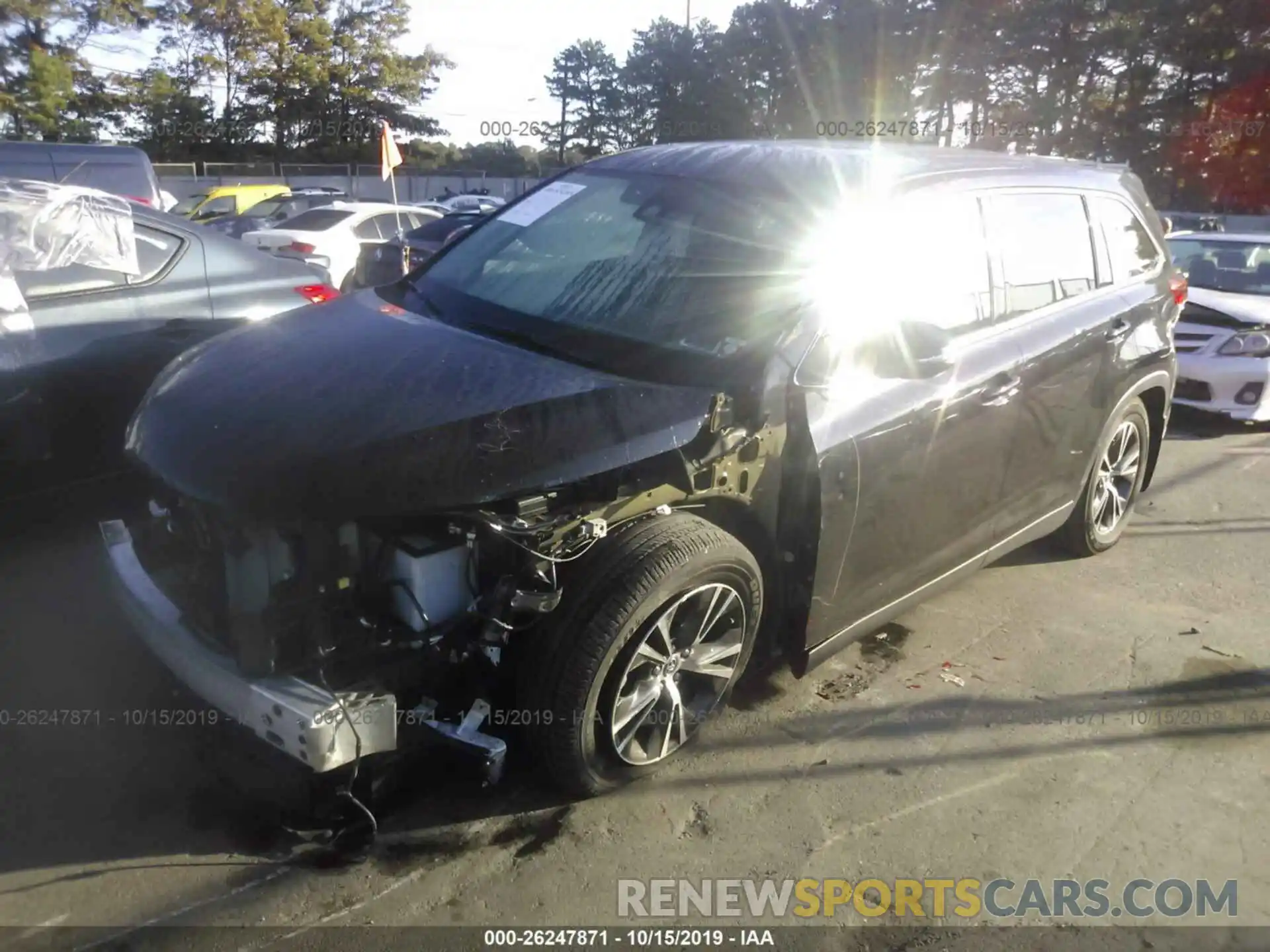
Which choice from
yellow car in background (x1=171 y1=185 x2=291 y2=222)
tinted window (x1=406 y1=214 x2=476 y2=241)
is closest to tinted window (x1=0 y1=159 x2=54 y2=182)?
tinted window (x1=406 y1=214 x2=476 y2=241)

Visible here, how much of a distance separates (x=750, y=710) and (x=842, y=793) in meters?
0.52

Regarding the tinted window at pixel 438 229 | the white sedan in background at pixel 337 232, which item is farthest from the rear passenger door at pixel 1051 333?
the white sedan in background at pixel 337 232

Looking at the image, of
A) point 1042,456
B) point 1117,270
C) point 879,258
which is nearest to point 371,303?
point 879,258

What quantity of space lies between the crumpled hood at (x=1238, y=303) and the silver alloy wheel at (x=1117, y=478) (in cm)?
319

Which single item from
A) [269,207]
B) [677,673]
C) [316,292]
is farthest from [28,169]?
[677,673]

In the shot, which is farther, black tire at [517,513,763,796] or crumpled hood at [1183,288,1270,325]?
crumpled hood at [1183,288,1270,325]

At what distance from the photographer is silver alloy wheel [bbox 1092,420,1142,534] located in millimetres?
5062

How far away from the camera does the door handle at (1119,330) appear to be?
15.0ft

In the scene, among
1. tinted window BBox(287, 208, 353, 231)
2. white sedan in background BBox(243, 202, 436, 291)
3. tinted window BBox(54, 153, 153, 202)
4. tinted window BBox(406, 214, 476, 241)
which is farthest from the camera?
tinted window BBox(287, 208, 353, 231)

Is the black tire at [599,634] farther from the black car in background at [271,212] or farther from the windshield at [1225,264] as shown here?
the black car in background at [271,212]

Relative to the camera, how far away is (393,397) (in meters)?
2.94

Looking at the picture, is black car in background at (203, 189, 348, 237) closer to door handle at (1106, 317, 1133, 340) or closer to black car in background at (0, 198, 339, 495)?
black car in background at (0, 198, 339, 495)

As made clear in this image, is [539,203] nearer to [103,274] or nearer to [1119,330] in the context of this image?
[103,274]

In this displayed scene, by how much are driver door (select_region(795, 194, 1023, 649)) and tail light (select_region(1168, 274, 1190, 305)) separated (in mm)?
1819
